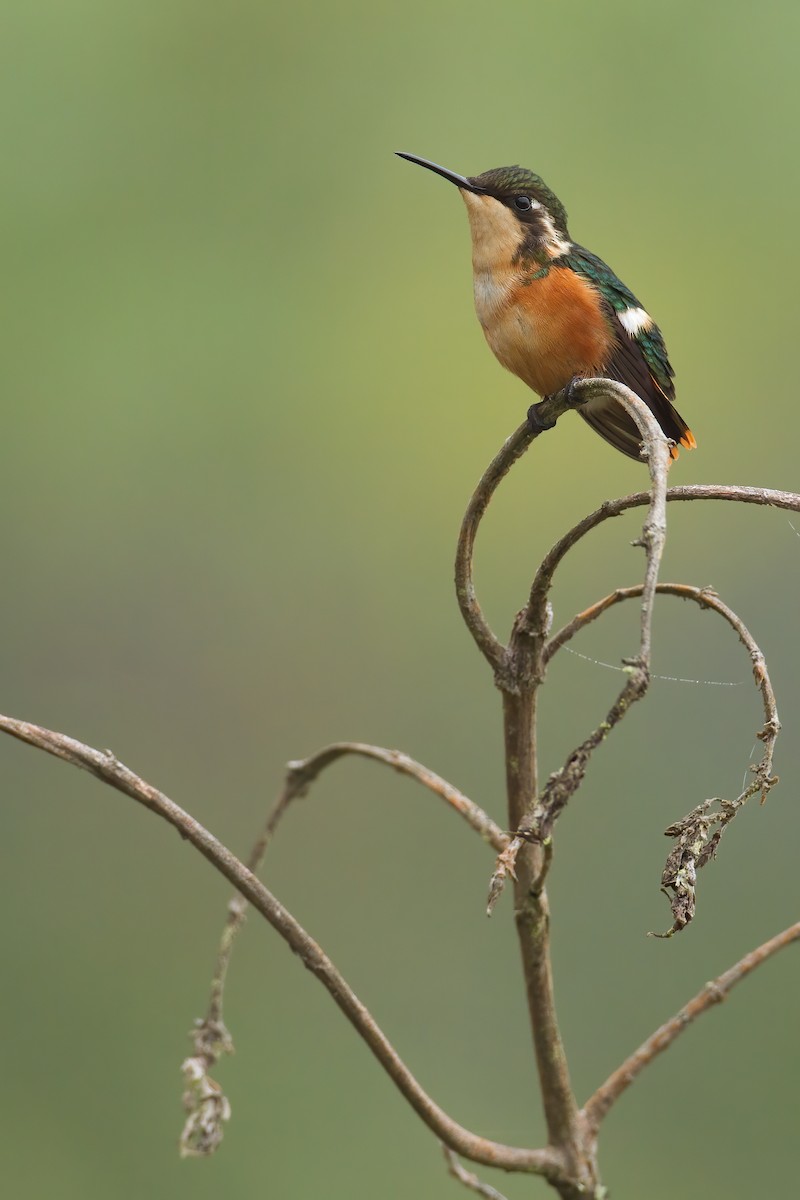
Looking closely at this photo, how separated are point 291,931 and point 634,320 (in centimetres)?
78

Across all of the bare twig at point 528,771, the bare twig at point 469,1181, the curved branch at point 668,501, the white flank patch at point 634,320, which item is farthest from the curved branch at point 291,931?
the white flank patch at point 634,320

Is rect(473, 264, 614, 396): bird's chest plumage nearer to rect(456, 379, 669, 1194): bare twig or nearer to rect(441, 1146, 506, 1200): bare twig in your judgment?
rect(456, 379, 669, 1194): bare twig

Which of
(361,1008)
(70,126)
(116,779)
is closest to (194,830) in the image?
(116,779)

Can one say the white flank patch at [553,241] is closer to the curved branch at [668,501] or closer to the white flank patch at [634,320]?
the white flank patch at [634,320]

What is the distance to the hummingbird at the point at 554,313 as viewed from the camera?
122 cm

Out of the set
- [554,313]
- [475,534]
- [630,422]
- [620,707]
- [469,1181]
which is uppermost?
[554,313]

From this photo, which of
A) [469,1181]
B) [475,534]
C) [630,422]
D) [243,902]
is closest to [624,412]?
[630,422]

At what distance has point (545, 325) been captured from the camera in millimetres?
1234

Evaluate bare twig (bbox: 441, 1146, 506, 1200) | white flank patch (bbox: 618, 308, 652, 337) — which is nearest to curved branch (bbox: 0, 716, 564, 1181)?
bare twig (bbox: 441, 1146, 506, 1200)

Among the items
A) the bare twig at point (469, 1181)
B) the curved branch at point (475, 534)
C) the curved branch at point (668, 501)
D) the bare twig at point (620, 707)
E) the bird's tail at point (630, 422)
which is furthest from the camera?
the bird's tail at point (630, 422)

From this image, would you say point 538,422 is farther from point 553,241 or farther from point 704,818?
point 553,241

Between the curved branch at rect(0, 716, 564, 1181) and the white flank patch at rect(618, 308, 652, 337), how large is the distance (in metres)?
0.74

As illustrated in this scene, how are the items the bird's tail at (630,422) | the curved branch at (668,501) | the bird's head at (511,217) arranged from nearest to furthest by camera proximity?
the curved branch at (668,501), the bird's tail at (630,422), the bird's head at (511,217)

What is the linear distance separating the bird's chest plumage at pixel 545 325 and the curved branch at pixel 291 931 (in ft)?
2.18
